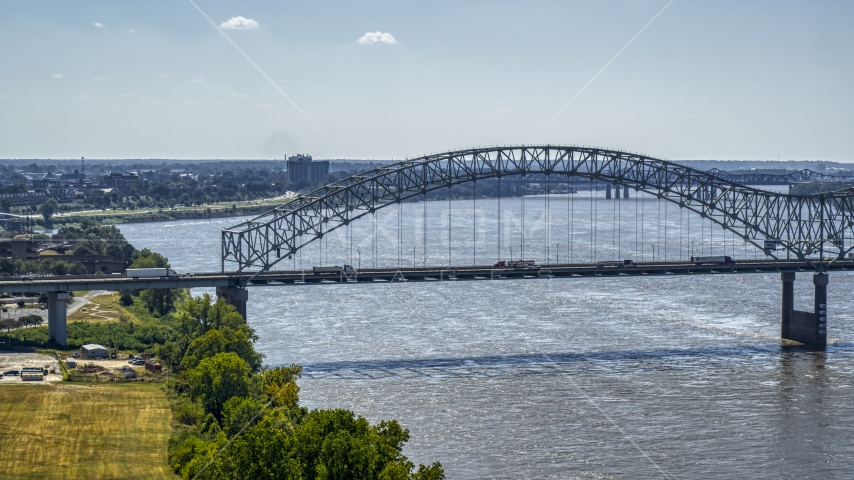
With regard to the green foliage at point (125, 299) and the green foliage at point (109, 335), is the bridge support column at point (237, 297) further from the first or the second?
the green foliage at point (125, 299)

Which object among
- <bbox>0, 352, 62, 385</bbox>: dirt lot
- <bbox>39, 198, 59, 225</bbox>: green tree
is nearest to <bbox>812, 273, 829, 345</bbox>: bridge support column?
<bbox>0, 352, 62, 385</bbox>: dirt lot

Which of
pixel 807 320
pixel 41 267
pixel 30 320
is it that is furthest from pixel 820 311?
pixel 41 267

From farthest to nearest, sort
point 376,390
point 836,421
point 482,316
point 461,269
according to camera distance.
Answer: point 482,316
point 461,269
point 376,390
point 836,421

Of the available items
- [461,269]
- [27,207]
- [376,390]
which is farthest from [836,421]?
[27,207]

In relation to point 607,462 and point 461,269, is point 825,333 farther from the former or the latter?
point 607,462

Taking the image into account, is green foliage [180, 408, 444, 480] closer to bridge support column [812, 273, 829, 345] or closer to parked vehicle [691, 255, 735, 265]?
bridge support column [812, 273, 829, 345]
